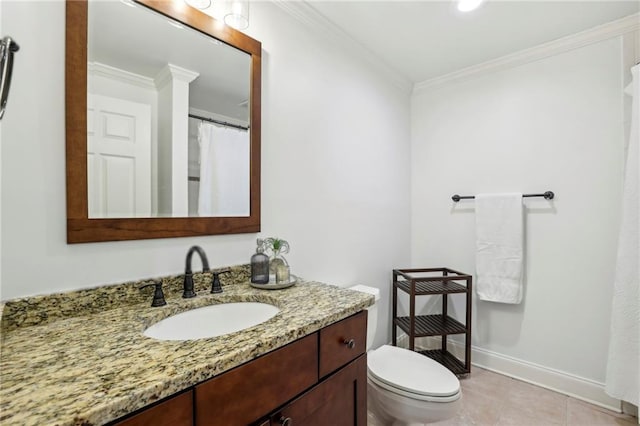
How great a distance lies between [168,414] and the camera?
59cm

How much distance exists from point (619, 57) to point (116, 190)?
2.83 metres

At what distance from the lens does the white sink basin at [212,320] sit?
3.17 ft

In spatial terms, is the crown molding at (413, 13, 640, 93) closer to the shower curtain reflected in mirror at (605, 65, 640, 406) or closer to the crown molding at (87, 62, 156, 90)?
the shower curtain reflected in mirror at (605, 65, 640, 406)

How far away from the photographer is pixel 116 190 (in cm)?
104

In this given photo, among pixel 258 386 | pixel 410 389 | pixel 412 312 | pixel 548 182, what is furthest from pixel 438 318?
pixel 258 386

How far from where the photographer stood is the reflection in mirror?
1.01 metres

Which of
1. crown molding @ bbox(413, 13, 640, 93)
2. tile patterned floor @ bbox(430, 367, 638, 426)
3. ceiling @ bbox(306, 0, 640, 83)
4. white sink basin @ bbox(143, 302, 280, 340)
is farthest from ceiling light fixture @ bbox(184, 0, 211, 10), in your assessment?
tile patterned floor @ bbox(430, 367, 638, 426)

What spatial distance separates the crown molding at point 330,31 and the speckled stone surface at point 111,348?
1498 millimetres

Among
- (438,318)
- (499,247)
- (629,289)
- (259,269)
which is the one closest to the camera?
(259,269)

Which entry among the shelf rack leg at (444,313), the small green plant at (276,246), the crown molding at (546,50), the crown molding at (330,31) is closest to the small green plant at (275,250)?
the small green plant at (276,246)

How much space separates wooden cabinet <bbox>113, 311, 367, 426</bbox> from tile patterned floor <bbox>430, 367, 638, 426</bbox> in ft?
3.47

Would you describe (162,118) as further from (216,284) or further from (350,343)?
(350,343)

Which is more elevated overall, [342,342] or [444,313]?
[342,342]

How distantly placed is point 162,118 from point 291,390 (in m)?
1.07
